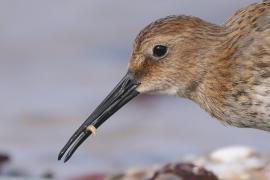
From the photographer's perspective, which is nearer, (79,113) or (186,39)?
(186,39)

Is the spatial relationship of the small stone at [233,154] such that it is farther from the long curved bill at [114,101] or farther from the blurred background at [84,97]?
the long curved bill at [114,101]

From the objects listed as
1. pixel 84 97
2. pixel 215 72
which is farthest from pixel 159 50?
pixel 84 97

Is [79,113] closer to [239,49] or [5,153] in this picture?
[5,153]

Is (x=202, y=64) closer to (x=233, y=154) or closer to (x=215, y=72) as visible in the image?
(x=215, y=72)

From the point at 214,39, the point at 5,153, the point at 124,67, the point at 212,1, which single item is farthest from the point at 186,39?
the point at 212,1

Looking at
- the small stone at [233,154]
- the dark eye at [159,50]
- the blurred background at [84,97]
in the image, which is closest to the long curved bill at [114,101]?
the dark eye at [159,50]

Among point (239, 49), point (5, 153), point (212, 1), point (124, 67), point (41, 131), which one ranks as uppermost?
point (212, 1)
